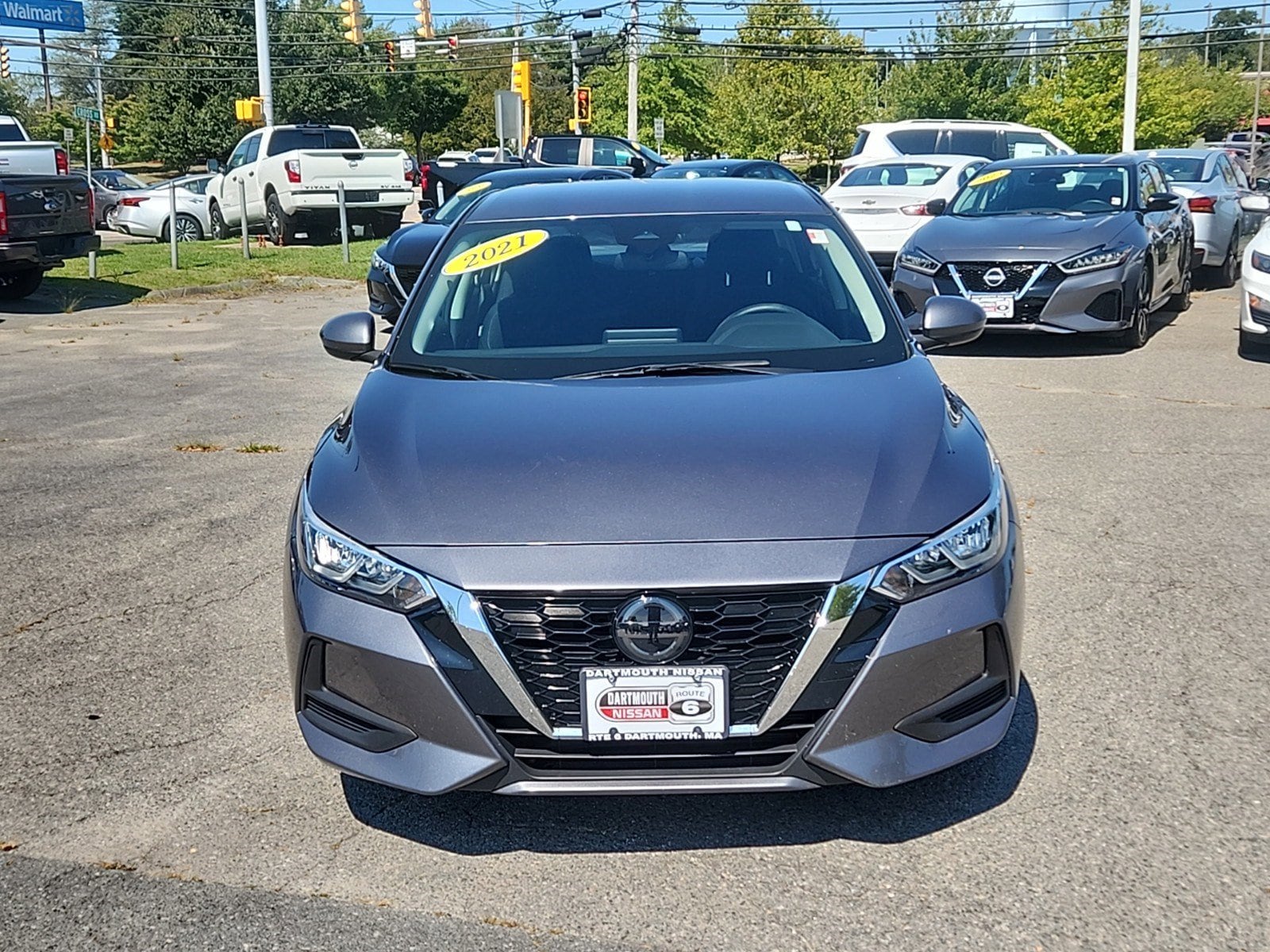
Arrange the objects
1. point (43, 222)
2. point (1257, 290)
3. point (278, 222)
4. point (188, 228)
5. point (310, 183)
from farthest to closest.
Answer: point (188, 228)
point (278, 222)
point (310, 183)
point (43, 222)
point (1257, 290)

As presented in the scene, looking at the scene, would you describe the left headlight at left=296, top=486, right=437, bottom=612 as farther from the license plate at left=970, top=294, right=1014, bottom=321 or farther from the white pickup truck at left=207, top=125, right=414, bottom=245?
the white pickup truck at left=207, top=125, right=414, bottom=245

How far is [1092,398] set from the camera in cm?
959

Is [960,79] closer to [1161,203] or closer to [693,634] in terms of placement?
[1161,203]

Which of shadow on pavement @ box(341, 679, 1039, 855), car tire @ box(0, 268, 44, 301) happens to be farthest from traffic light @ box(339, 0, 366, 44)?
shadow on pavement @ box(341, 679, 1039, 855)

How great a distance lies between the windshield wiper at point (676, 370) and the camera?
164 inches

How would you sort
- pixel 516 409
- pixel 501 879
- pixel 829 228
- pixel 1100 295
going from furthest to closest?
1. pixel 1100 295
2. pixel 829 228
3. pixel 516 409
4. pixel 501 879

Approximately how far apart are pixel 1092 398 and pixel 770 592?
711 centimetres

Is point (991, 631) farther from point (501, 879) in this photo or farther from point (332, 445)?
point (332, 445)

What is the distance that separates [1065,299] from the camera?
35.9ft

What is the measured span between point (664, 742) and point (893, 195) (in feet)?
44.1

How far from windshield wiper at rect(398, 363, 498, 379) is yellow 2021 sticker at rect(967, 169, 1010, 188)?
9.50m

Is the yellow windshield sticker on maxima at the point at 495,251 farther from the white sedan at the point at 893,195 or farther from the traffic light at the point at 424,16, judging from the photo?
the traffic light at the point at 424,16

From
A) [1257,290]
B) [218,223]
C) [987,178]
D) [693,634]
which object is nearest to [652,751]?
[693,634]

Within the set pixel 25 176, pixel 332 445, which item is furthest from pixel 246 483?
pixel 25 176
